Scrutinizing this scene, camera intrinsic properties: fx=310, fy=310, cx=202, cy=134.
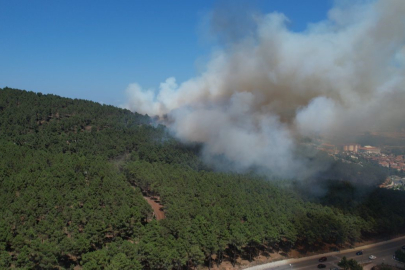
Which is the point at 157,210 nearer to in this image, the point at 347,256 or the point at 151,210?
the point at 151,210

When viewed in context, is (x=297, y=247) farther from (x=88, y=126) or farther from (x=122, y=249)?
(x=88, y=126)

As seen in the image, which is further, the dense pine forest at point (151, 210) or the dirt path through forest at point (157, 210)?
the dirt path through forest at point (157, 210)

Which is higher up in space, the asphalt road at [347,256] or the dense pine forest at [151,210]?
the dense pine forest at [151,210]

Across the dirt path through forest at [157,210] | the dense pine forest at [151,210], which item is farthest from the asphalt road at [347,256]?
the dirt path through forest at [157,210]

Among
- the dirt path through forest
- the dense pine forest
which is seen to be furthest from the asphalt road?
the dirt path through forest

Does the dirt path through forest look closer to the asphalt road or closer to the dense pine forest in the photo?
the dense pine forest

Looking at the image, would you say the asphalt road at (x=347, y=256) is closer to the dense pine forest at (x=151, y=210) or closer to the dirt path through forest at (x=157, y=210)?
the dense pine forest at (x=151, y=210)
